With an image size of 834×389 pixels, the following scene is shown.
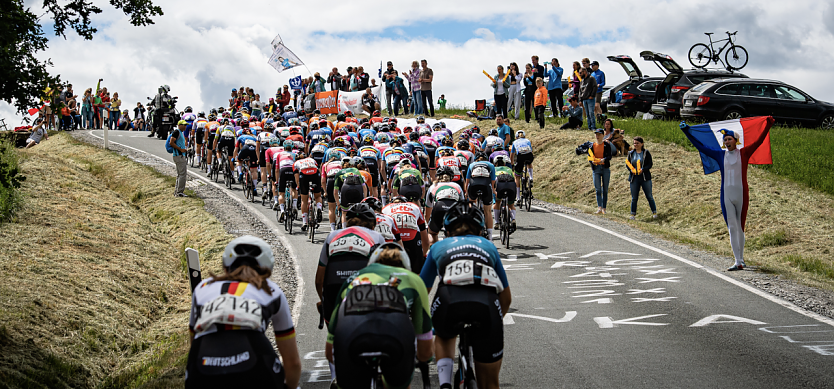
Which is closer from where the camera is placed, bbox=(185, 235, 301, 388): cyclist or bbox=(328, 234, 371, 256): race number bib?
bbox=(185, 235, 301, 388): cyclist

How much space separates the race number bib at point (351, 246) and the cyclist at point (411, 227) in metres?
1.84

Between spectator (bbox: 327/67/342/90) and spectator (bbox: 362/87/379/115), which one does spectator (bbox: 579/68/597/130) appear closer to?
spectator (bbox: 362/87/379/115)

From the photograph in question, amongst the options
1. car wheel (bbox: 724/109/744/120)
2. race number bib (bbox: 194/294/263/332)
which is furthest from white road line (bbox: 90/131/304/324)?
car wheel (bbox: 724/109/744/120)

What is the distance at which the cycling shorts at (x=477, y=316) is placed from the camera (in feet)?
17.7

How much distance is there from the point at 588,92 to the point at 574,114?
95.5 inches

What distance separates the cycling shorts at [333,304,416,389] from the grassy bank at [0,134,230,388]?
3.46 metres

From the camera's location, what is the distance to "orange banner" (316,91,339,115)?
116 ft

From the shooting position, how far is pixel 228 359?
4090mm

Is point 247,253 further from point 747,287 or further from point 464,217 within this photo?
point 747,287

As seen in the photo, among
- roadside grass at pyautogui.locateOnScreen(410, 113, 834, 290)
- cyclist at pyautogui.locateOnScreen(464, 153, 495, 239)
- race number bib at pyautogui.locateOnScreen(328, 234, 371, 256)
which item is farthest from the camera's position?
roadside grass at pyautogui.locateOnScreen(410, 113, 834, 290)

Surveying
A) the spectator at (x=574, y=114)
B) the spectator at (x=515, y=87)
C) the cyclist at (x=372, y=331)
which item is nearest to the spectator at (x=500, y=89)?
the spectator at (x=515, y=87)

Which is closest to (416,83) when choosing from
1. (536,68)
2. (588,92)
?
(536,68)

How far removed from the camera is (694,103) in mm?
23547

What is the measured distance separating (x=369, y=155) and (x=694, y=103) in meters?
12.5
